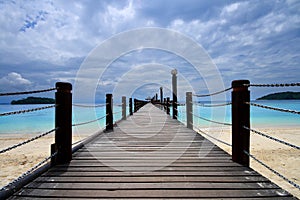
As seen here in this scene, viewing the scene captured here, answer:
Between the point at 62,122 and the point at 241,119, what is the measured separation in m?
1.99

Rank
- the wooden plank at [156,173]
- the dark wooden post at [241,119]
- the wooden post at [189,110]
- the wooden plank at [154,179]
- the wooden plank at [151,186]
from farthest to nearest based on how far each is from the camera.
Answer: the wooden post at [189,110] < the dark wooden post at [241,119] < the wooden plank at [156,173] < the wooden plank at [154,179] < the wooden plank at [151,186]

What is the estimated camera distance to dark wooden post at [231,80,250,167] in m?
2.18

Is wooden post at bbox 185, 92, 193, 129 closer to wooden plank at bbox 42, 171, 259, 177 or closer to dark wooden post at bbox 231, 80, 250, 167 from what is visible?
dark wooden post at bbox 231, 80, 250, 167

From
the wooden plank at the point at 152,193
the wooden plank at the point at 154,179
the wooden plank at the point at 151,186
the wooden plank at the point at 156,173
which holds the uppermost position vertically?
the wooden plank at the point at 156,173

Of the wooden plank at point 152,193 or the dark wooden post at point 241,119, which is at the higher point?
the dark wooden post at point 241,119

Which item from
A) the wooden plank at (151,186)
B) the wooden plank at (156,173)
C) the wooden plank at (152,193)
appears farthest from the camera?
the wooden plank at (156,173)

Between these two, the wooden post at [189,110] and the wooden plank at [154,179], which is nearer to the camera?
the wooden plank at [154,179]

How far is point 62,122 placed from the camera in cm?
224

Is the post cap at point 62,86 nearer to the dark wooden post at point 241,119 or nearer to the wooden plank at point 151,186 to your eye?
the wooden plank at point 151,186

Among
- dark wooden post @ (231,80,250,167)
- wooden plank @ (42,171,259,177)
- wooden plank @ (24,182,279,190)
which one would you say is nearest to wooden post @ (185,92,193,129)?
dark wooden post @ (231,80,250,167)

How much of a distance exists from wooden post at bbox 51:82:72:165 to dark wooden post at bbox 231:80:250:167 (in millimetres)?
1895

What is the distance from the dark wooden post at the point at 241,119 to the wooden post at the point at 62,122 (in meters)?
1.90

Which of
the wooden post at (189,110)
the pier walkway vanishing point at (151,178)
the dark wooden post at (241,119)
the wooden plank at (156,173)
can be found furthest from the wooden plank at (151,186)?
the wooden post at (189,110)

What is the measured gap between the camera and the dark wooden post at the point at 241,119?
218 centimetres
